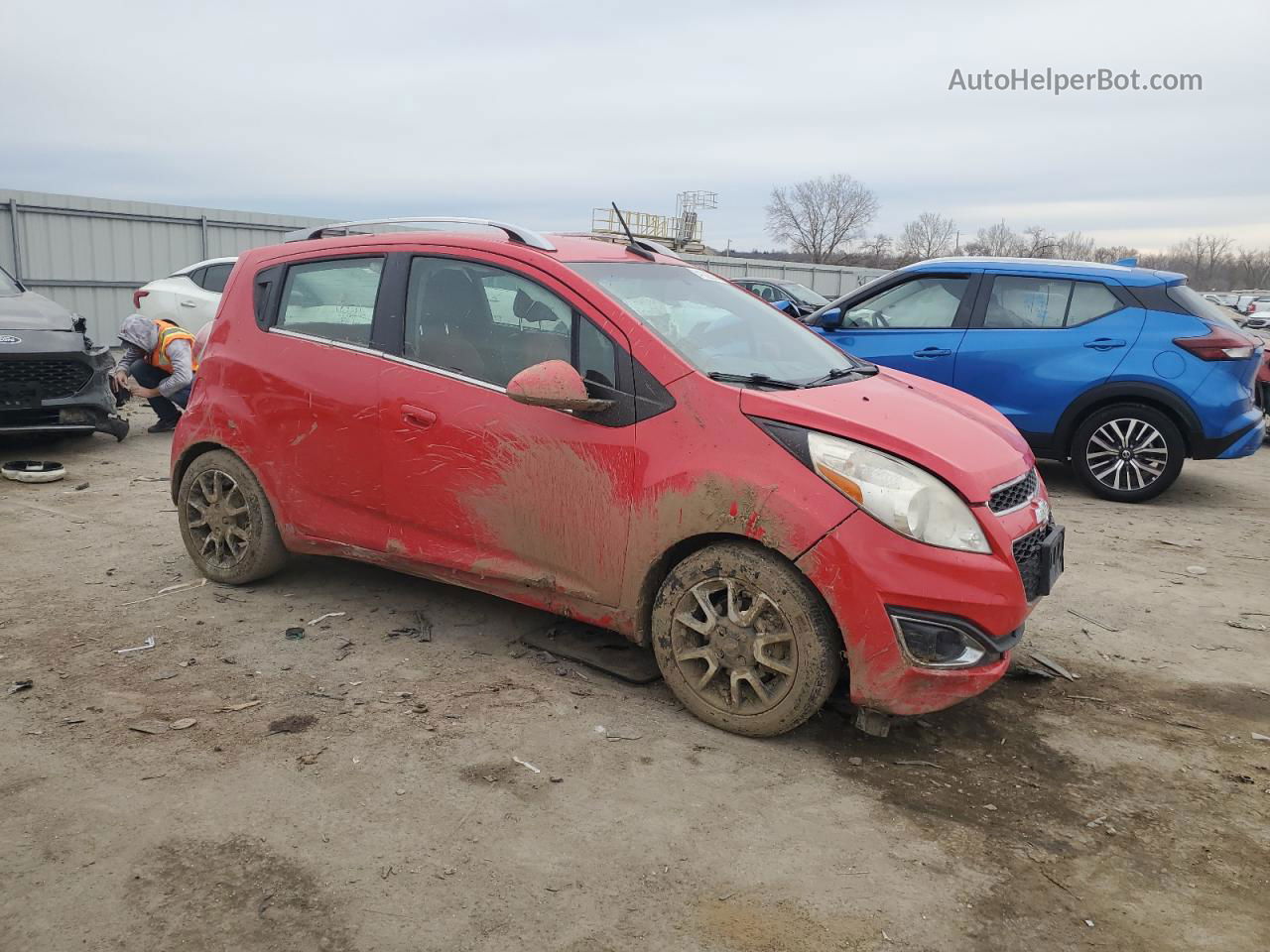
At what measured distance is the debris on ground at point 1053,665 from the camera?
4109 mm

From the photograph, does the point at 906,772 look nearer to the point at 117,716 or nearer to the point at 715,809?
the point at 715,809

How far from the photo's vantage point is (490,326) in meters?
4.00

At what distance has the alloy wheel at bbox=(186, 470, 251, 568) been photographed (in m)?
4.79

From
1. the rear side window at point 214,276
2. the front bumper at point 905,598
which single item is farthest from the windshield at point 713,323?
the rear side window at point 214,276

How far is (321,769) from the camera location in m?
3.21

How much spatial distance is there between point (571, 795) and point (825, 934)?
36.5 inches

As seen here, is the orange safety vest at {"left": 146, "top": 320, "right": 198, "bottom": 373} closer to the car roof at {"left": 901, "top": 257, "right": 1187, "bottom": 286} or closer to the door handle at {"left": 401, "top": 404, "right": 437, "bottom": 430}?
the door handle at {"left": 401, "top": 404, "right": 437, "bottom": 430}

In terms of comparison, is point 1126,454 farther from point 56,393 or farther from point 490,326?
point 56,393

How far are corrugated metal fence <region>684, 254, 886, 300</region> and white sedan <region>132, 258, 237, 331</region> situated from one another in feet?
69.1

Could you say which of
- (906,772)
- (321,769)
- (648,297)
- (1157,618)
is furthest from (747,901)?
(1157,618)

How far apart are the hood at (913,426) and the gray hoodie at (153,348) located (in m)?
7.39

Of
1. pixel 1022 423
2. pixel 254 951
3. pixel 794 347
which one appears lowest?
pixel 254 951

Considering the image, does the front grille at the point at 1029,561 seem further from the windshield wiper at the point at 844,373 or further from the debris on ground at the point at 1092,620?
the debris on ground at the point at 1092,620

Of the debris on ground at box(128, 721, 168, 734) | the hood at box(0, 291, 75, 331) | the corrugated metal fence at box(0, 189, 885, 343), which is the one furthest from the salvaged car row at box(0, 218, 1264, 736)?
the corrugated metal fence at box(0, 189, 885, 343)
